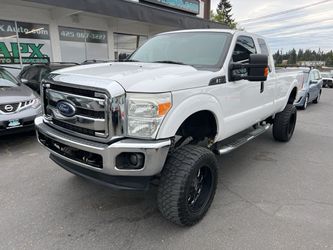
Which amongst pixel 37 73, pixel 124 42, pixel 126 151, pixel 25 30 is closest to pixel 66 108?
pixel 126 151

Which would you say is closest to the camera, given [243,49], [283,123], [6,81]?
[243,49]

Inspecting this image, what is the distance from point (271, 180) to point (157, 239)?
2.17 m

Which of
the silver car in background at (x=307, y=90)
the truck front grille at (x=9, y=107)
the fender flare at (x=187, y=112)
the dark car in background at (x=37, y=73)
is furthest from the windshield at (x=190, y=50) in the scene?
the silver car in background at (x=307, y=90)

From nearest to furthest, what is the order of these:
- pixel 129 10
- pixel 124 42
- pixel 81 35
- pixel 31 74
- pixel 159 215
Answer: pixel 159 215 < pixel 31 74 < pixel 129 10 < pixel 81 35 < pixel 124 42

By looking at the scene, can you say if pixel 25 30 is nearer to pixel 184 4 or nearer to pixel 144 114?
pixel 144 114

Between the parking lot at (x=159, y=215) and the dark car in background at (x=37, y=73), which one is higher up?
the dark car in background at (x=37, y=73)

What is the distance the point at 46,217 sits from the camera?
3.01m

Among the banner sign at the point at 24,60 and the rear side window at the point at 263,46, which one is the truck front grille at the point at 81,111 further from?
the banner sign at the point at 24,60

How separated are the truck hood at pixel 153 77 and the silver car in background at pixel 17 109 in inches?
108

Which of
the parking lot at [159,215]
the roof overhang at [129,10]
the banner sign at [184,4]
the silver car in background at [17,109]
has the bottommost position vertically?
the parking lot at [159,215]

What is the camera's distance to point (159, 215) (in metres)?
3.10

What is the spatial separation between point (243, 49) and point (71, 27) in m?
10.3

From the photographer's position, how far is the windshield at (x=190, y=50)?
3.51 meters

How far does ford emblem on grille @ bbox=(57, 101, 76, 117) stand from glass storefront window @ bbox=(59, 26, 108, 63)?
10267mm
